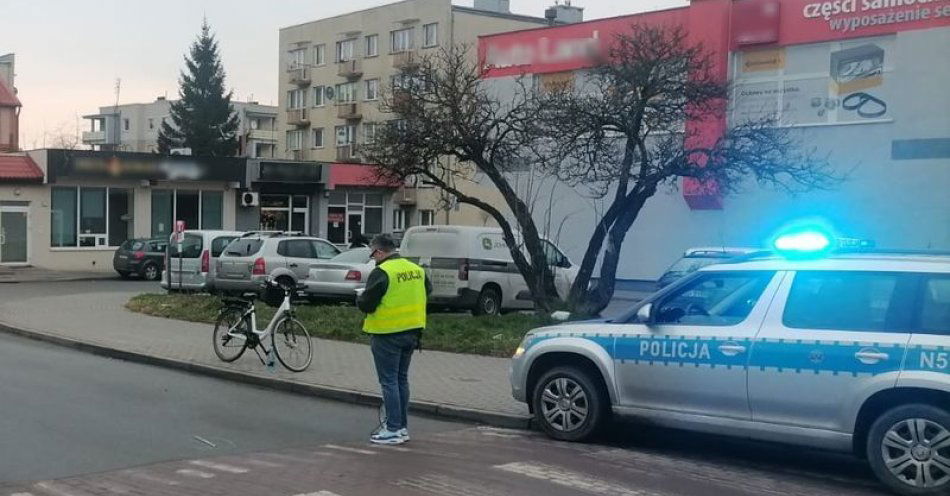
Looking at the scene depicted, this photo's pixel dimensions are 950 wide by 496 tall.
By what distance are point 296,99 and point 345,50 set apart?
6.73 meters

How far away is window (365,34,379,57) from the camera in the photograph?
6112 centimetres

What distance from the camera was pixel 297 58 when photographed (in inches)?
2660

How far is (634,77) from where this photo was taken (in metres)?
15.6

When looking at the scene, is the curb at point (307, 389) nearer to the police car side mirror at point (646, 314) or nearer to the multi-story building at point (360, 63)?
the police car side mirror at point (646, 314)

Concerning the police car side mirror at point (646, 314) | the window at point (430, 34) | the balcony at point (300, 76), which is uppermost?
the window at point (430, 34)

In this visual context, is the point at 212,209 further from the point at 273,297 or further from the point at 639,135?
the point at 639,135

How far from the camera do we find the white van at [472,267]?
17.8 meters

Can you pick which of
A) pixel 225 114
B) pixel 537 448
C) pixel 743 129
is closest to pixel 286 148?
pixel 225 114

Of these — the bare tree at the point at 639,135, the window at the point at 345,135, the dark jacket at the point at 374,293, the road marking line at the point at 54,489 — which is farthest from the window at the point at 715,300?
the window at the point at 345,135

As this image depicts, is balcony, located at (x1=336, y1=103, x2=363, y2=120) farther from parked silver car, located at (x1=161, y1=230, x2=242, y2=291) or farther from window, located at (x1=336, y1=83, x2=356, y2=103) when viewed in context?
parked silver car, located at (x1=161, y1=230, x2=242, y2=291)

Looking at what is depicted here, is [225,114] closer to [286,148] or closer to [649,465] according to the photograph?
[286,148]

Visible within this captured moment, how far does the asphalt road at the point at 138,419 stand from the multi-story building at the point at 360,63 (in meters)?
35.1

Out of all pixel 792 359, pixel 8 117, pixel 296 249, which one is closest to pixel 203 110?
pixel 8 117

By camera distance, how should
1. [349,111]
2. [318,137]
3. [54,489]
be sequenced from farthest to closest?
[318,137], [349,111], [54,489]
